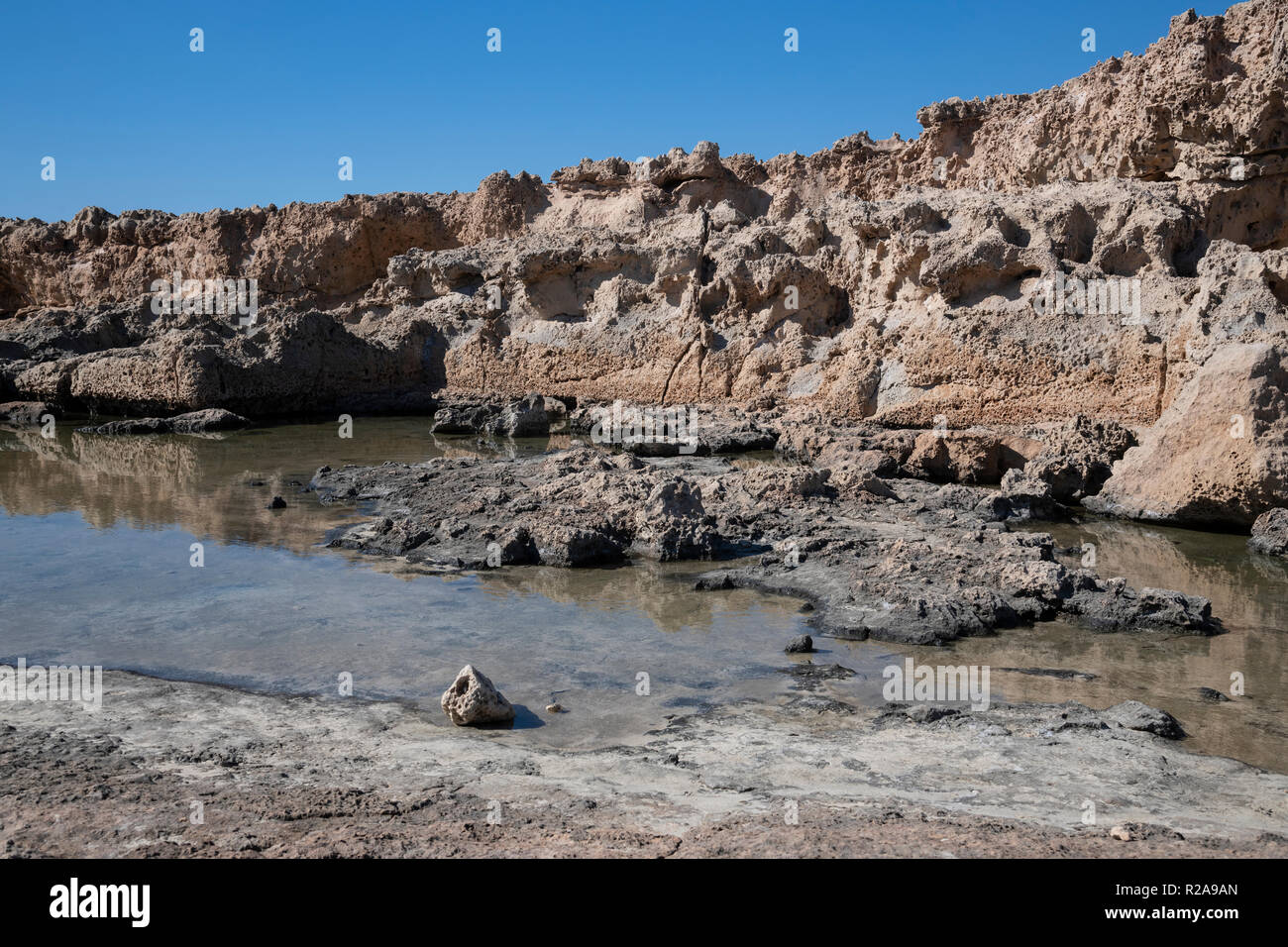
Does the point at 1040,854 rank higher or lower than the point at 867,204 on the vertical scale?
lower

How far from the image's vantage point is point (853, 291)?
48.4 feet

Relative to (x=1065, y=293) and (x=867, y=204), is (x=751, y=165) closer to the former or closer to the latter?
(x=867, y=204)

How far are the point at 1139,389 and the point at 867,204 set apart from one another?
5.14 m

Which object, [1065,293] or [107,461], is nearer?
[1065,293]

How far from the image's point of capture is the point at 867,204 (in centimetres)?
1477

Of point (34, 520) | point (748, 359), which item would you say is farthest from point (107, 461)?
point (748, 359)

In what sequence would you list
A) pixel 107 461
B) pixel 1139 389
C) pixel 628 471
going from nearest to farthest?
pixel 628 471 < pixel 1139 389 < pixel 107 461

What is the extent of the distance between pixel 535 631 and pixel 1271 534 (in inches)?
222

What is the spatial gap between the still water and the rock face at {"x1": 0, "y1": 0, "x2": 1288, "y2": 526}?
3.23 meters

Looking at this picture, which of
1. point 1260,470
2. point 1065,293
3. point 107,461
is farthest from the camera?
point 107,461

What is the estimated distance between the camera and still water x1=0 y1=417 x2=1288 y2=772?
4.82 meters

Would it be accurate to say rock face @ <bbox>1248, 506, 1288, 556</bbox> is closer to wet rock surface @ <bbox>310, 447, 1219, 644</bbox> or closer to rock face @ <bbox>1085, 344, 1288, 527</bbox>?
rock face @ <bbox>1085, 344, 1288, 527</bbox>
